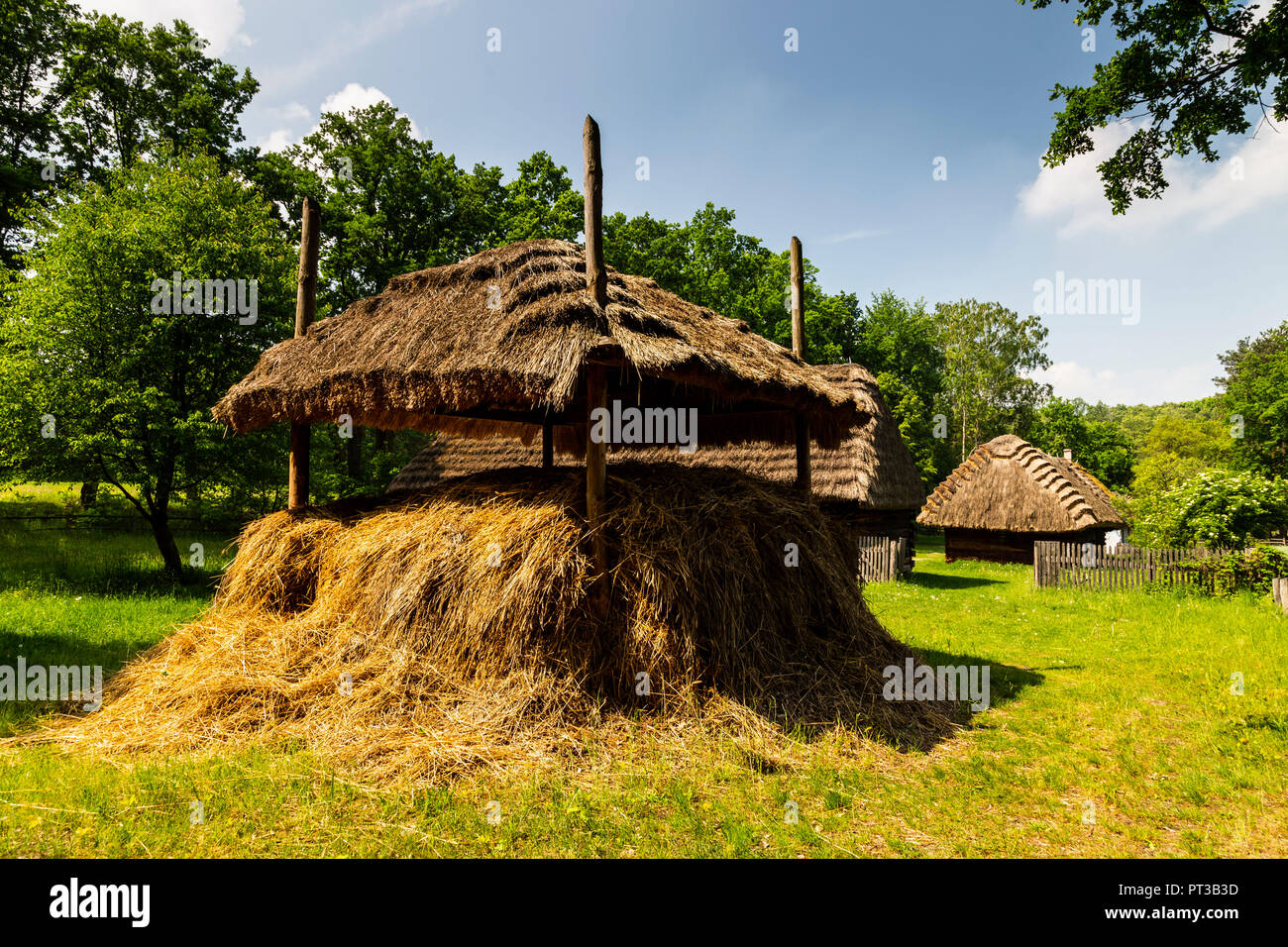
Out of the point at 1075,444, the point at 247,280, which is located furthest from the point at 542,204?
the point at 1075,444

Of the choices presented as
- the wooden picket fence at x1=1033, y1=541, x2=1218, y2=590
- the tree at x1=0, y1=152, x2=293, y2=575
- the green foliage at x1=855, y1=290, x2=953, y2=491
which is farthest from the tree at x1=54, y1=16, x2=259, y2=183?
the green foliage at x1=855, y1=290, x2=953, y2=491

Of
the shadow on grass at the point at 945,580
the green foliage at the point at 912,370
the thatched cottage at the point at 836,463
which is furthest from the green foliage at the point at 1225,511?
the green foliage at the point at 912,370

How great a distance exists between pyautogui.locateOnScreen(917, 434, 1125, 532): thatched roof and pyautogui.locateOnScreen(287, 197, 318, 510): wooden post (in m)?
19.7

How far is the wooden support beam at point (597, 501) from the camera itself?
521cm

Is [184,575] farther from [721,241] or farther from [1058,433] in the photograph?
[1058,433]

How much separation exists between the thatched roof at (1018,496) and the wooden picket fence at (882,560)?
19.4 feet

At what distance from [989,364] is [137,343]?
39.7m

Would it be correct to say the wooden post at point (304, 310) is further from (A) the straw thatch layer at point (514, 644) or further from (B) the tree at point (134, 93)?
(B) the tree at point (134, 93)

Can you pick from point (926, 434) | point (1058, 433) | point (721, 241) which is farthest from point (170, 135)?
point (1058, 433)

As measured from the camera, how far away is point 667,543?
5.35 meters

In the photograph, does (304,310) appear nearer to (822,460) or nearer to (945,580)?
(822,460)

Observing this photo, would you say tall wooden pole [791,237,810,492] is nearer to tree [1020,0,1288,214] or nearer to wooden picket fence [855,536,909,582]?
tree [1020,0,1288,214]

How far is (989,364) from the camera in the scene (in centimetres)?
3684
